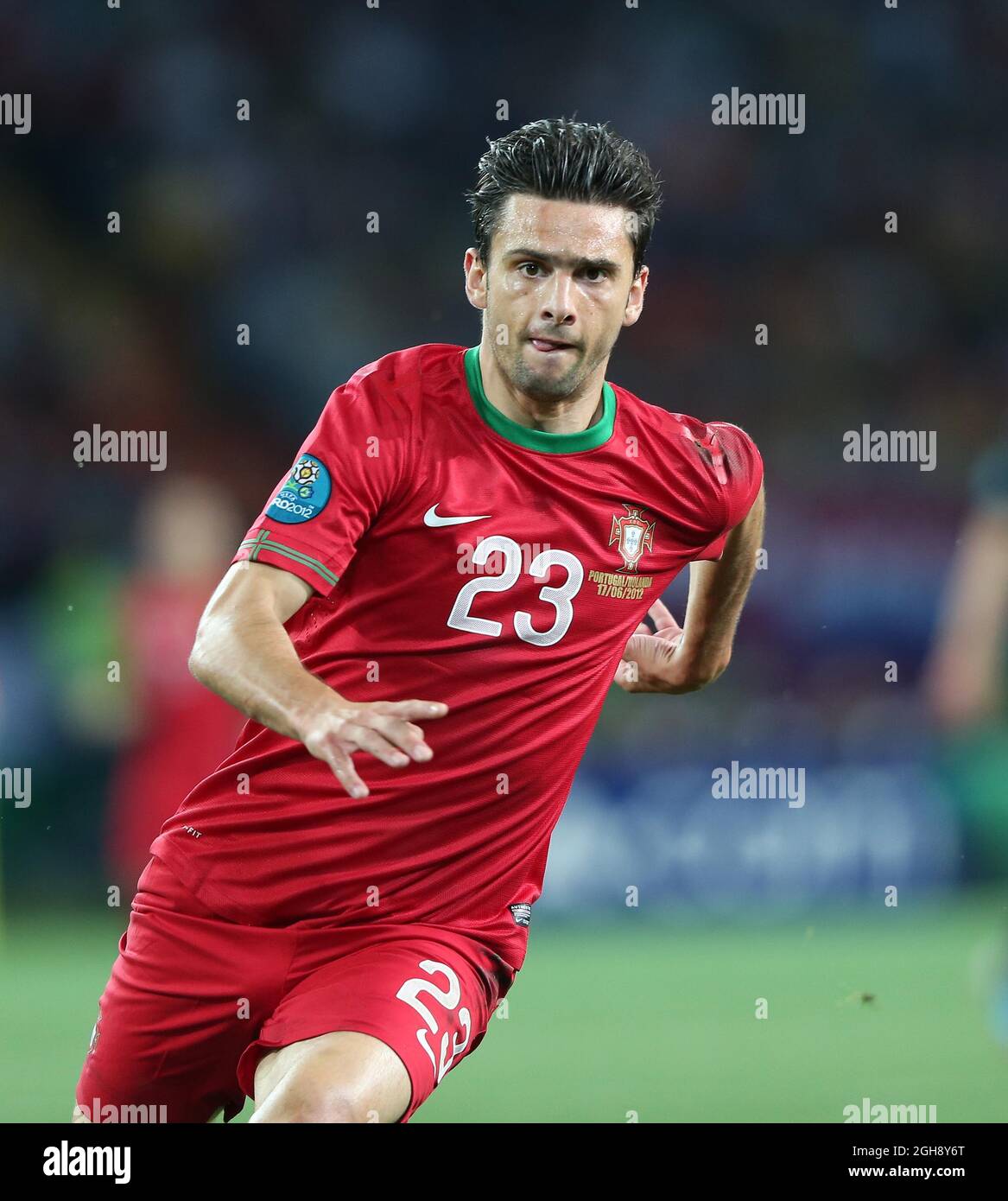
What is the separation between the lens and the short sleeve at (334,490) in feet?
9.27

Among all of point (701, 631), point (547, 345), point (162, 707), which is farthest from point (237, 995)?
point (162, 707)

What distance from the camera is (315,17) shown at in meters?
10.2

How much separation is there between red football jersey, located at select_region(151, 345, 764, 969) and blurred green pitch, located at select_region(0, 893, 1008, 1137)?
6.79 ft

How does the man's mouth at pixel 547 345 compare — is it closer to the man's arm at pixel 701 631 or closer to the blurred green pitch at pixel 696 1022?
the man's arm at pixel 701 631

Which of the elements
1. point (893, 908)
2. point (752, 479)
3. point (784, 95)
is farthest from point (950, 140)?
point (752, 479)

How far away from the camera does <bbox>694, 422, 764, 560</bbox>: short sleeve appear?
11.4ft

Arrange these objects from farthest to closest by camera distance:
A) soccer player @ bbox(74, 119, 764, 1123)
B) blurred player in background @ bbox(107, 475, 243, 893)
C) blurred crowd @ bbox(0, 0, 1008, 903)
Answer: blurred crowd @ bbox(0, 0, 1008, 903)
blurred player in background @ bbox(107, 475, 243, 893)
soccer player @ bbox(74, 119, 764, 1123)

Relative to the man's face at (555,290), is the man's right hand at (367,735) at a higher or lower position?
lower

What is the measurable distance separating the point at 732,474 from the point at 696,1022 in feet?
10.8

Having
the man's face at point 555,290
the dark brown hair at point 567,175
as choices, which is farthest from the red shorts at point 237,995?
the dark brown hair at point 567,175

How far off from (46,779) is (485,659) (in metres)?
5.65

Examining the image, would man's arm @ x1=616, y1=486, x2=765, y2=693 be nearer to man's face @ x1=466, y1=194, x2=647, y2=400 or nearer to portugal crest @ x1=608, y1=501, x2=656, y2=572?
portugal crest @ x1=608, y1=501, x2=656, y2=572

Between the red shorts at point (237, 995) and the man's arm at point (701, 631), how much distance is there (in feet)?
3.26

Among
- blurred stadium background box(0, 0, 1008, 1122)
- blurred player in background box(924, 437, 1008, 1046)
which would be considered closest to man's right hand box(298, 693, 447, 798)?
blurred stadium background box(0, 0, 1008, 1122)
